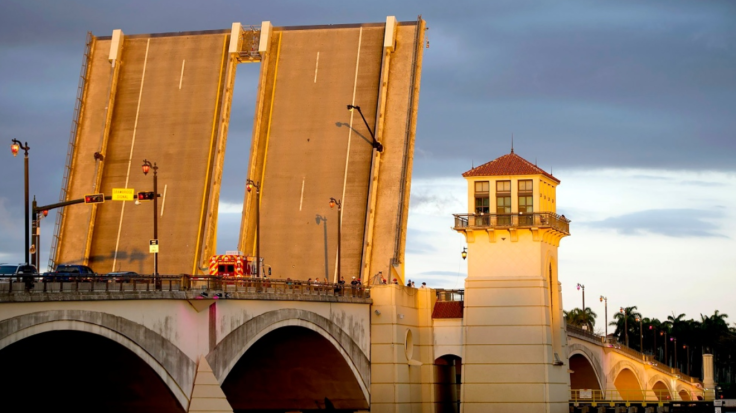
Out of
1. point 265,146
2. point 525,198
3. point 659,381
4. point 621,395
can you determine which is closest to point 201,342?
point 525,198

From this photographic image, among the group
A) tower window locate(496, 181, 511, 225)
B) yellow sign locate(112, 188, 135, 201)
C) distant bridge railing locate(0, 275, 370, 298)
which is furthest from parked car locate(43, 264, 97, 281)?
tower window locate(496, 181, 511, 225)

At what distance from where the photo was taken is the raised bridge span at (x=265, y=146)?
43094 millimetres

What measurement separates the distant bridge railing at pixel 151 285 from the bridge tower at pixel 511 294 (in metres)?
5.74

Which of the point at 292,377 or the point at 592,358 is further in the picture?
the point at 592,358

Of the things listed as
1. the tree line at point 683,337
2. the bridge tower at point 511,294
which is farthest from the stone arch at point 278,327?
the tree line at point 683,337

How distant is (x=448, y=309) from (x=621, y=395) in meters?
24.4

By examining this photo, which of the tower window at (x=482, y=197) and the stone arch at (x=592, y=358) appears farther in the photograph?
the stone arch at (x=592, y=358)

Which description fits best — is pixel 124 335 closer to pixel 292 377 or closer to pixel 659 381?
pixel 292 377

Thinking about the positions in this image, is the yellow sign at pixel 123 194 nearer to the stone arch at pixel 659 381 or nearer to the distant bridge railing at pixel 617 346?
the distant bridge railing at pixel 617 346

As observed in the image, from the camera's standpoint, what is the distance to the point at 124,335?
83.6 ft

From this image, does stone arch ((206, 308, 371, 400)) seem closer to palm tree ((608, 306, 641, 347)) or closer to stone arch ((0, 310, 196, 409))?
stone arch ((0, 310, 196, 409))

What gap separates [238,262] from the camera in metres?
38.7

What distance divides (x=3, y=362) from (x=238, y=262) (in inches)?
483

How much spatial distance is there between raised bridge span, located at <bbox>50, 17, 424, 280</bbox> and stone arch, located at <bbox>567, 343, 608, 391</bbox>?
42.4ft
